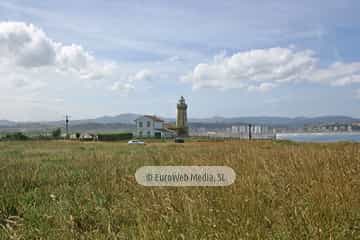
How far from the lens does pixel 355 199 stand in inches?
131

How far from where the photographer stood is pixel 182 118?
8225cm

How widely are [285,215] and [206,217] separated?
0.76 m

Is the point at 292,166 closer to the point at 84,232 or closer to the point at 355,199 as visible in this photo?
the point at 355,199

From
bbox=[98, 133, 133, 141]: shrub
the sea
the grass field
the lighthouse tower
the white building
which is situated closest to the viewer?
the grass field

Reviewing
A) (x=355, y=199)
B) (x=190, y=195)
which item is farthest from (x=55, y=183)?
(x=355, y=199)

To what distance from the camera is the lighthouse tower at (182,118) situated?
80.9 m

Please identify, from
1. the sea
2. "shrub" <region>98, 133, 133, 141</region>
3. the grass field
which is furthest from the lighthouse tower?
the grass field

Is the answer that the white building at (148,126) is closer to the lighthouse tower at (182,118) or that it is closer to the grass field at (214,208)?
the lighthouse tower at (182,118)

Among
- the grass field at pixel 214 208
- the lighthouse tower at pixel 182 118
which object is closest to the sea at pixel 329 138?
the grass field at pixel 214 208

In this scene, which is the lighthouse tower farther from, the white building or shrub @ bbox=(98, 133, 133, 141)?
shrub @ bbox=(98, 133, 133, 141)

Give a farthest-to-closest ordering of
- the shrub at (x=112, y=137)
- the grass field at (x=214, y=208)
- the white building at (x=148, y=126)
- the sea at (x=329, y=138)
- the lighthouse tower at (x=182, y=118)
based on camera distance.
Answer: the white building at (x=148, y=126)
the lighthouse tower at (x=182, y=118)
the shrub at (x=112, y=137)
the sea at (x=329, y=138)
the grass field at (x=214, y=208)

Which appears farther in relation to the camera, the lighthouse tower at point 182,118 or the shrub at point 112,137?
the lighthouse tower at point 182,118

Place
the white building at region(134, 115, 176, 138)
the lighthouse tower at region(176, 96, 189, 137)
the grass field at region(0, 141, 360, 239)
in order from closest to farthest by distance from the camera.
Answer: the grass field at region(0, 141, 360, 239) → the lighthouse tower at region(176, 96, 189, 137) → the white building at region(134, 115, 176, 138)

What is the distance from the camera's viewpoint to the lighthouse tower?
266 ft
